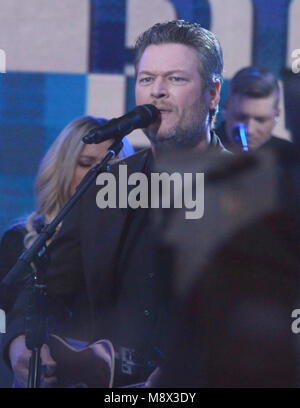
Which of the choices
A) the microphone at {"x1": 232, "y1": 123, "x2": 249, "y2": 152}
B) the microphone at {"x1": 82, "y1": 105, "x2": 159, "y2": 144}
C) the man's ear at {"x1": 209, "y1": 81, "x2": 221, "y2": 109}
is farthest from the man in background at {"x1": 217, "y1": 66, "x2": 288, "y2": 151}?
the microphone at {"x1": 82, "y1": 105, "x2": 159, "y2": 144}

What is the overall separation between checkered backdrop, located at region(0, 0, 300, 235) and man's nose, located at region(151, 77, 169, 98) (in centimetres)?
35

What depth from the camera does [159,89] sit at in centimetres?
154

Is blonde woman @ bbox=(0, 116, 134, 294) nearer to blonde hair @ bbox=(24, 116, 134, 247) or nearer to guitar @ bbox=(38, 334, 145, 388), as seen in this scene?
blonde hair @ bbox=(24, 116, 134, 247)

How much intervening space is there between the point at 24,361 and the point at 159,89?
0.75 meters

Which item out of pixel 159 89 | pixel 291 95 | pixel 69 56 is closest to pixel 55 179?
pixel 69 56

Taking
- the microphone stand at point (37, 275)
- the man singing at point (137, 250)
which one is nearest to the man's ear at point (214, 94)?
the man singing at point (137, 250)

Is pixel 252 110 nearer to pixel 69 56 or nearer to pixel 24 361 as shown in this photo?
pixel 69 56

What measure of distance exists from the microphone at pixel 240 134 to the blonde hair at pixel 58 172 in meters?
0.31

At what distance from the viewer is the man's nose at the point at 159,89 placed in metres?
1.52

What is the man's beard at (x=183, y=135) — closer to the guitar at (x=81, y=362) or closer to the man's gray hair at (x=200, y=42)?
the man's gray hair at (x=200, y=42)

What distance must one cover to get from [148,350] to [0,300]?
0.37m

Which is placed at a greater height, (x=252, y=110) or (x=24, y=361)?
(x=252, y=110)

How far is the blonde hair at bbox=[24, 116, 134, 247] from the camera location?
189 cm
